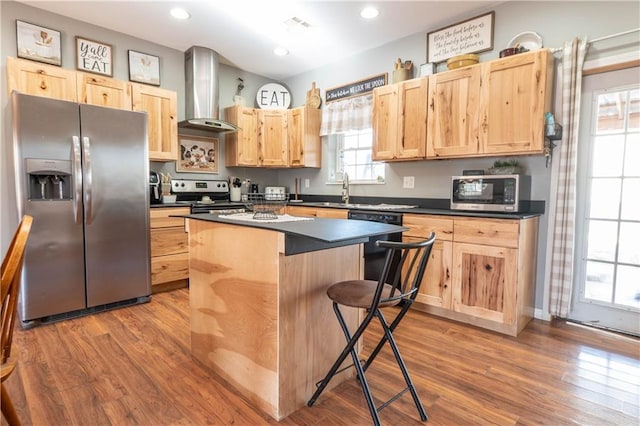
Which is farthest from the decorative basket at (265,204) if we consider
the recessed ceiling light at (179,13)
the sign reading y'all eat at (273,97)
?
the sign reading y'all eat at (273,97)

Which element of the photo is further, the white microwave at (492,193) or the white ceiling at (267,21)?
the white ceiling at (267,21)

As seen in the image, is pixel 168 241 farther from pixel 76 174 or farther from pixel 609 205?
pixel 609 205

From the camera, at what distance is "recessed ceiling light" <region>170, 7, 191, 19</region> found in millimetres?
3085

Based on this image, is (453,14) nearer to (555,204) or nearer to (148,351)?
(555,204)

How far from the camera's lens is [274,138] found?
4508mm

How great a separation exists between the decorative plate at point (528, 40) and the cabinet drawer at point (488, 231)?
152 centimetres

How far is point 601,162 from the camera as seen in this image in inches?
102

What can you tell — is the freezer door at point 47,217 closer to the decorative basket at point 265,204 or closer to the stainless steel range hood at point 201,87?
the stainless steel range hood at point 201,87

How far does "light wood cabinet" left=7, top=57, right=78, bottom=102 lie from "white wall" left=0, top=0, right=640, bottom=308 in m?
0.23

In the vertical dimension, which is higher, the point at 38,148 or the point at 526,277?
the point at 38,148

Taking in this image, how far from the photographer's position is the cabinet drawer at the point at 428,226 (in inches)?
108

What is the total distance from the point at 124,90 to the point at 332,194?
257 centimetres

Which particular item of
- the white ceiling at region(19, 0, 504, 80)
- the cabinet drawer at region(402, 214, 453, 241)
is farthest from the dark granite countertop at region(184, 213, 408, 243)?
the white ceiling at region(19, 0, 504, 80)

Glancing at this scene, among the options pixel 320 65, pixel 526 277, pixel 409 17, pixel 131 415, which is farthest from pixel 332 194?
pixel 131 415
